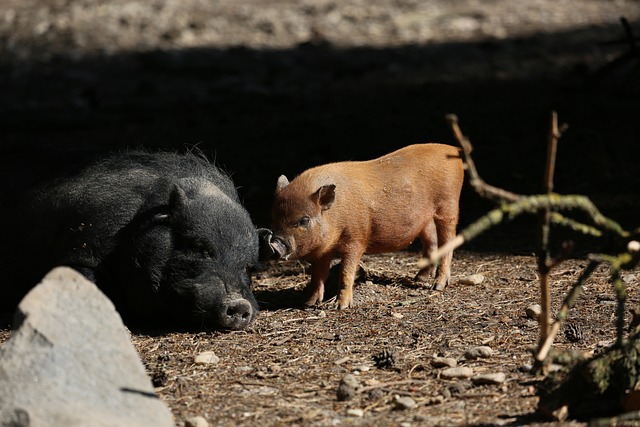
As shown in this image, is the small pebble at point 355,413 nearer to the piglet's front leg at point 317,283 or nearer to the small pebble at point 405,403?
the small pebble at point 405,403

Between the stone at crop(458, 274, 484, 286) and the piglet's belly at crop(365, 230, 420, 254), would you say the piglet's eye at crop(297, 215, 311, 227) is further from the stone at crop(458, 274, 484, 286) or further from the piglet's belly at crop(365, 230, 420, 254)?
the stone at crop(458, 274, 484, 286)

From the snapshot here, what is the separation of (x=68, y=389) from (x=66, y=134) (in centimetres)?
633

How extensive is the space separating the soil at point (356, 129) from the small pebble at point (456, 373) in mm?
57

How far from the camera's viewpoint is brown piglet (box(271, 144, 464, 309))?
5070mm

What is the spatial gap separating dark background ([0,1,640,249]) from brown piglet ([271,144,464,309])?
1.03 meters

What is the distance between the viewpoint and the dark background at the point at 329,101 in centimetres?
770

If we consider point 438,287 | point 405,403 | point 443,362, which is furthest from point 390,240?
point 405,403

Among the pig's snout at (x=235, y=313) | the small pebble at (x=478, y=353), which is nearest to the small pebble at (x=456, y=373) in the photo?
the small pebble at (x=478, y=353)

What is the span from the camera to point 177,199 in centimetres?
492

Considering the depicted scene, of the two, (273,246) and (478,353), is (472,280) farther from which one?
(478,353)

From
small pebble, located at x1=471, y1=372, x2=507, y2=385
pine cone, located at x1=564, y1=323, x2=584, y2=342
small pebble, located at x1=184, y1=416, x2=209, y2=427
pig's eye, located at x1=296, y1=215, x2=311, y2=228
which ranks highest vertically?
pig's eye, located at x1=296, y1=215, x2=311, y2=228

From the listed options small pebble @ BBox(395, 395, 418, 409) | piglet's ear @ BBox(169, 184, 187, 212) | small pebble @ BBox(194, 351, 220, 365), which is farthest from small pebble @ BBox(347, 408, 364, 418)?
piglet's ear @ BBox(169, 184, 187, 212)

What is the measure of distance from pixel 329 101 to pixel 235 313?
5839mm

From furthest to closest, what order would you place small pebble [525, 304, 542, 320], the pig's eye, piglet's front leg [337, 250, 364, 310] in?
1. piglet's front leg [337, 250, 364, 310]
2. the pig's eye
3. small pebble [525, 304, 542, 320]
